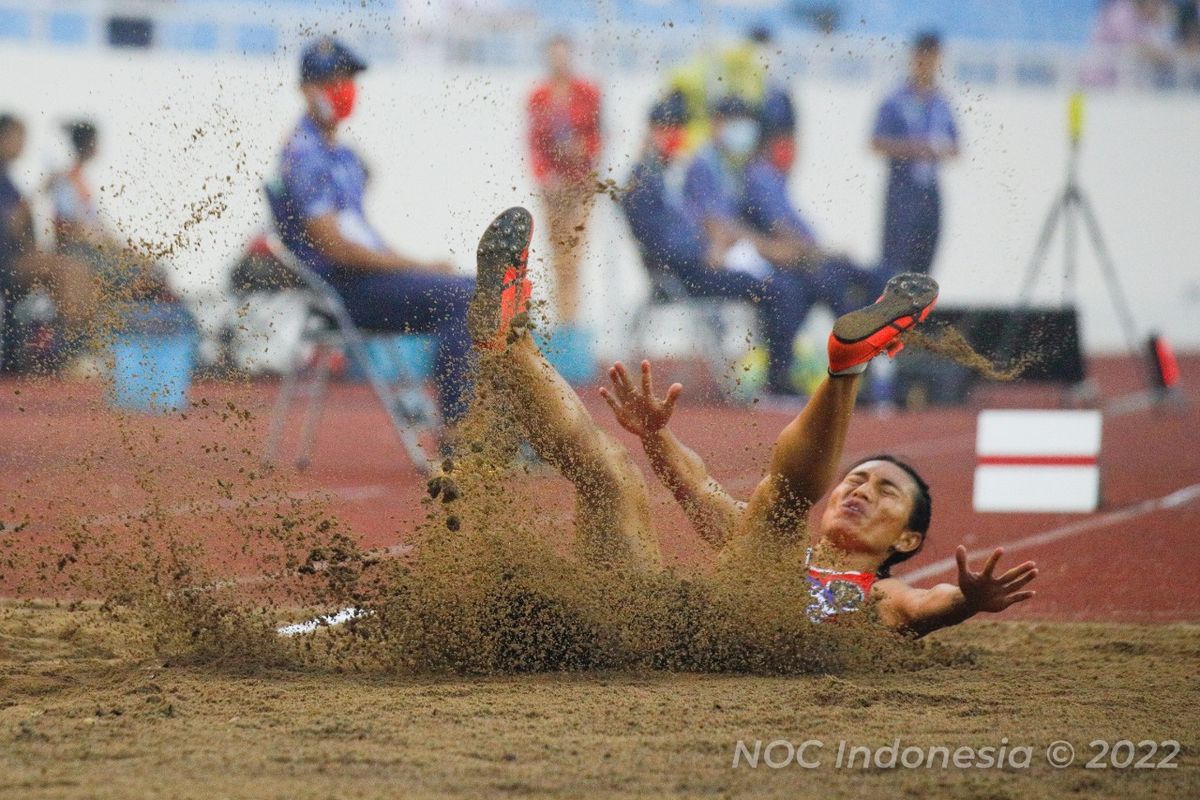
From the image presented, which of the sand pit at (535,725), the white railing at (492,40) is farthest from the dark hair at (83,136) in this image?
the sand pit at (535,725)

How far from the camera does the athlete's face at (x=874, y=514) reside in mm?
4422

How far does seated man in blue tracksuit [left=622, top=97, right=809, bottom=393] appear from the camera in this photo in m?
8.42

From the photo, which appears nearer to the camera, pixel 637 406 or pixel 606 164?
pixel 637 406

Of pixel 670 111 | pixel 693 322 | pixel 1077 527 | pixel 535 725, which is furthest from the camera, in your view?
pixel 693 322

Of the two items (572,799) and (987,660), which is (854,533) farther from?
(572,799)

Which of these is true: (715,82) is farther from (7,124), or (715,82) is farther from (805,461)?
(805,461)

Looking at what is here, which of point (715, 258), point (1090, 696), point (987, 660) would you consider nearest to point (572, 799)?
point (1090, 696)

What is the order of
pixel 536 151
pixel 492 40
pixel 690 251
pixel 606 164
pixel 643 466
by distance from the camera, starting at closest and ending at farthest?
pixel 643 466 < pixel 606 164 < pixel 536 151 < pixel 690 251 < pixel 492 40

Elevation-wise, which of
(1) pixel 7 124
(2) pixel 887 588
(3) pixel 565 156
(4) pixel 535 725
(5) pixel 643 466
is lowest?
(4) pixel 535 725

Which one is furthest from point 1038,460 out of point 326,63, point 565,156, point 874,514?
point 326,63

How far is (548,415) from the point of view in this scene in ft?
13.6

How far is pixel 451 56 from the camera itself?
14.1 metres

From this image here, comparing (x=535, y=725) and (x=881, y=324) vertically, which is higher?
(x=881, y=324)

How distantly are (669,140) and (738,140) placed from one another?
1.41 metres
